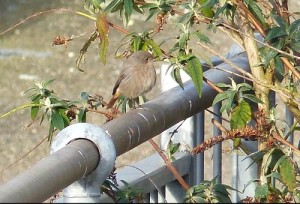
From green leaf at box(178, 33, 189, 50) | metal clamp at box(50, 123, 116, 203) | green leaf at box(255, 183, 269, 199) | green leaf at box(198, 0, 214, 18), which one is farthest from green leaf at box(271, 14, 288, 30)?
metal clamp at box(50, 123, 116, 203)

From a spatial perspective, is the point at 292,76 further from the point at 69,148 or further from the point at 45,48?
the point at 45,48

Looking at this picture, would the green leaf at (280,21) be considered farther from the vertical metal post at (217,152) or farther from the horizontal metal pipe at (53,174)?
the horizontal metal pipe at (53,174)

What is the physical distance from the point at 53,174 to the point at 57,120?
0.95 m

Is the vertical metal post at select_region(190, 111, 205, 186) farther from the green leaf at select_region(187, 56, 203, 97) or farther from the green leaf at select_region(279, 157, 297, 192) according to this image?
the green leaf at select_region(279, 157, 297, 192)

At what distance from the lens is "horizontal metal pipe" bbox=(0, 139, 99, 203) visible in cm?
134

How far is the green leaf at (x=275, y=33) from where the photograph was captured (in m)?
2.60

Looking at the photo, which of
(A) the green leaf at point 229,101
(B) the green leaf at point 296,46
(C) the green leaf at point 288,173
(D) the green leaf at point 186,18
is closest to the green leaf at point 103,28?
(D) the green leaf at point 186,18

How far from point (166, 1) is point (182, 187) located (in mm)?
546

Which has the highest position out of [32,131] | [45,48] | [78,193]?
[45,48]

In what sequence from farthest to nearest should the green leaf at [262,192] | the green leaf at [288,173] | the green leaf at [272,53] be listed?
the green leaf at [272,53] < the green leaf at [288,173] < the green leaf at [262,192]

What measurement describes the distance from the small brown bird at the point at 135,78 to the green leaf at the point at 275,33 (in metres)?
0.66

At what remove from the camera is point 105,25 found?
8.87 feet

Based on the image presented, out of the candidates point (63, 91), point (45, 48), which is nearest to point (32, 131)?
point (63, 91)

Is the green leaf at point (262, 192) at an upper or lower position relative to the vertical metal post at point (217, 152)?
lower
